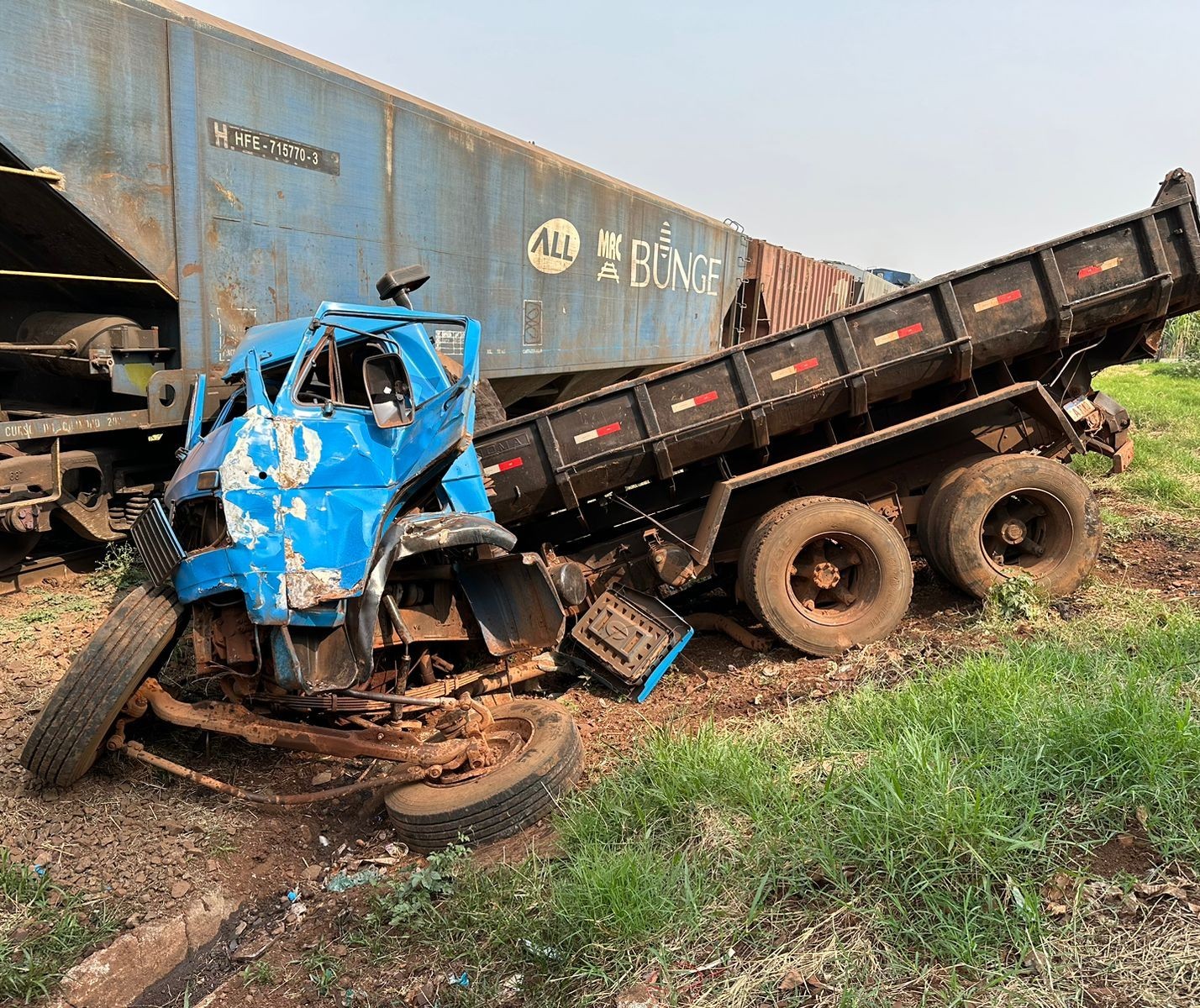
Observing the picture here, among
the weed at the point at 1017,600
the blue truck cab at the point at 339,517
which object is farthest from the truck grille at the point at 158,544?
the weed at the point at 1017,600

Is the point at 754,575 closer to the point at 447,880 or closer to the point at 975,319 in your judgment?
the point at 975,319

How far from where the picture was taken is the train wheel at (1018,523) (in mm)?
5004

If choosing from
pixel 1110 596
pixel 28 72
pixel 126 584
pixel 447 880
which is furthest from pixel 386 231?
pixel 1110 596

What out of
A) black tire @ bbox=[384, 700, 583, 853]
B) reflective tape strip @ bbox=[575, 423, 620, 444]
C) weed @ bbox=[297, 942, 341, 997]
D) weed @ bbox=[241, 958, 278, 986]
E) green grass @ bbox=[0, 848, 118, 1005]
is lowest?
weed @ bbox=[241, 958, 278, 986]

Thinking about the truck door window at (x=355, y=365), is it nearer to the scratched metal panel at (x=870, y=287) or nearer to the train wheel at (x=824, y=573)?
the train wheel at (x=824, y=573)

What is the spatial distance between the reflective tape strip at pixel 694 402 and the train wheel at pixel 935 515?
60.6 inches

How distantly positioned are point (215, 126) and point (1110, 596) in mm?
6449

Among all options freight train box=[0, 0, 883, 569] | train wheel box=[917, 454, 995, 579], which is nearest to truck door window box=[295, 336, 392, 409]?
freight train box=[0, 0, 883, 569]

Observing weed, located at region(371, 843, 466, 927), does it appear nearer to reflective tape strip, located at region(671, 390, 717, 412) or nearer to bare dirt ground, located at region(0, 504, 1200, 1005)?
bare dirt ground, located at region(0, 504, 1200, 1005)

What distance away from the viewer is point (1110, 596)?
5.12 meters

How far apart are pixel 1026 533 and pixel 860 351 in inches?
63.8

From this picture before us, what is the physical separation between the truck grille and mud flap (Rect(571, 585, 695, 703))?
2.24 meters

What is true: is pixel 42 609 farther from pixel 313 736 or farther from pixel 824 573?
pixel 824 573

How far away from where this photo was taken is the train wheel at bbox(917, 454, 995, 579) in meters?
5.14
